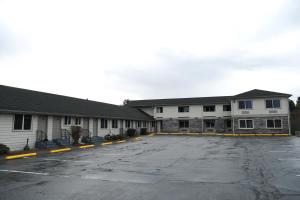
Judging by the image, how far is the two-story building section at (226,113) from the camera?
35.8 metres

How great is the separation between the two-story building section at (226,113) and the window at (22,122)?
28458 mm

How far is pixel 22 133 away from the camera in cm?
1783

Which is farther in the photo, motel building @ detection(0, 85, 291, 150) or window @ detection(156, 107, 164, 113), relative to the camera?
window @ detection(156, 107, 164, 113)

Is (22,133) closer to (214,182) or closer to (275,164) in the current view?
(214,182)

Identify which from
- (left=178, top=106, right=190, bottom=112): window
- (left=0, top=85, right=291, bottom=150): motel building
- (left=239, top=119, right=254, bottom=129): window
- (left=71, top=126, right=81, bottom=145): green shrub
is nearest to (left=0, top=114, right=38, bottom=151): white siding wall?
(left=0, top=85, right=291, bottom=150): motel building

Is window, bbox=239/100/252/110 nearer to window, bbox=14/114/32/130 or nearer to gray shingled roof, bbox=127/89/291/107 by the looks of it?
gray shingled roof, bbox=127/89/291/107

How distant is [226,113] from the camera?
4166 centimetres

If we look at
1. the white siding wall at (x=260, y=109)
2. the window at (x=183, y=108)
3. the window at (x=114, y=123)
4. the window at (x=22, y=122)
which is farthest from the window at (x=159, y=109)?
the window at (x=22, y=122)

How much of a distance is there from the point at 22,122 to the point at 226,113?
3216 cm

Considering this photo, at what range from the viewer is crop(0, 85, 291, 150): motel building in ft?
59.1

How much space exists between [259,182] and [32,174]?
7.75 m

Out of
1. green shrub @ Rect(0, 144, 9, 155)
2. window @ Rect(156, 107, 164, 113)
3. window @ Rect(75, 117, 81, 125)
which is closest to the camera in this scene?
green shrub @ Rect(0, 144, 9, 155)

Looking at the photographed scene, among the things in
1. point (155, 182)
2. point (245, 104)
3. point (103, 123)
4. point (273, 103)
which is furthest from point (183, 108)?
point (155, 182)

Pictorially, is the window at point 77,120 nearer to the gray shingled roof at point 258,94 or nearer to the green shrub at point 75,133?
the green shrub at point 75,133
